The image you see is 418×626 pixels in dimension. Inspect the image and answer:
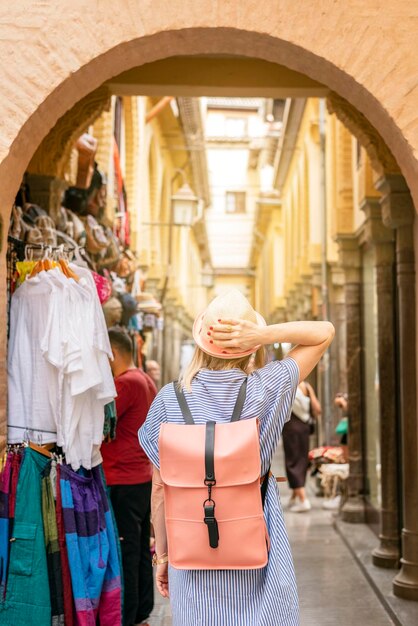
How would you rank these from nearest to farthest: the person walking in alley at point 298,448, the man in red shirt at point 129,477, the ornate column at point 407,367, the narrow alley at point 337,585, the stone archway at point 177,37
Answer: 1. the stone archway at point 177,37
2. the man in red shirt at point 129,477
3. the narrow alley at point 337,585
4. the ornate column at point 407,367
5. the person walking in alley at point 298,448

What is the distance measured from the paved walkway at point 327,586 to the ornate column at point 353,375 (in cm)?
40

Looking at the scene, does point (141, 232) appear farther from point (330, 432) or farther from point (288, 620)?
point (288, 620)

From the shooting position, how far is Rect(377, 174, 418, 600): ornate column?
6.63 meters

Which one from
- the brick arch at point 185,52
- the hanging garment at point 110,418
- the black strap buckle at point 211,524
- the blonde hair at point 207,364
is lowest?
the black strap buckle at point 211,524

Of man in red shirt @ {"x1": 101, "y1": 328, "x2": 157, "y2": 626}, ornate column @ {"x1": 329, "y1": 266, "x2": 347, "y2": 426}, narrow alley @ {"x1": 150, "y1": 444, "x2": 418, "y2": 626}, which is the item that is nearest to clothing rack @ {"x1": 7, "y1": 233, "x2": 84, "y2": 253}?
man in red shirt @ {"x1": 101, "y1": 328, "x2": 157, "y2": 626}

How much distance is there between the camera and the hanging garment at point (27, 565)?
14.0 ft

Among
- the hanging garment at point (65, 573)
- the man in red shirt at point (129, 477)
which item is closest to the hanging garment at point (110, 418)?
the man in red shirt at point (129, 477)

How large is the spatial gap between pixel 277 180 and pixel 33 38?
21136mm

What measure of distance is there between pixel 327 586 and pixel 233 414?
468 centimetres

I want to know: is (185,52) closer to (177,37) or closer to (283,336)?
(177,37)

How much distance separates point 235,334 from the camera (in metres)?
3.27

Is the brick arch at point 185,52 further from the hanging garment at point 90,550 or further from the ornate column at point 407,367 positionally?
the ornate column at point 407,367

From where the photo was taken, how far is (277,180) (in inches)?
999

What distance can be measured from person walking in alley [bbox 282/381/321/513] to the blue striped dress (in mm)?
7936
